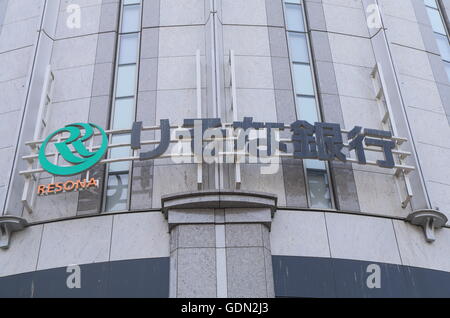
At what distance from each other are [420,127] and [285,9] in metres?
5.51

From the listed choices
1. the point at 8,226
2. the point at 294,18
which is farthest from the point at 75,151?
the point at 294,18

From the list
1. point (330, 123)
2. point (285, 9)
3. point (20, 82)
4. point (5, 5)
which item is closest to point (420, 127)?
point (330, 123)

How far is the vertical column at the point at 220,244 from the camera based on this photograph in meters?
13.0

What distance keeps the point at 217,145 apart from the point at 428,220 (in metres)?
5.47

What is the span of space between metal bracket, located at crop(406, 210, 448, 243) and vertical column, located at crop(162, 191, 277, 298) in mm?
3615

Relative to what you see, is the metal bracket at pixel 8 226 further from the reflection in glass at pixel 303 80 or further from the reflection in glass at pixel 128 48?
the reflection in glass at pixel 303 80

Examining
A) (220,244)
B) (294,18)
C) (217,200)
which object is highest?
(294,18)

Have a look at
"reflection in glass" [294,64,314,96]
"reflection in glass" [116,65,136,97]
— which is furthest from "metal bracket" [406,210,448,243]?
"reflection in glass" [116,65,136,97]

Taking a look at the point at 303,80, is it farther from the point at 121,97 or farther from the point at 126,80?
the point at 121,97

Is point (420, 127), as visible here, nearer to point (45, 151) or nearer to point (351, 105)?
point (351, 105)

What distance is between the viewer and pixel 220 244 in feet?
44.7

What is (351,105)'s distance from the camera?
677 inches

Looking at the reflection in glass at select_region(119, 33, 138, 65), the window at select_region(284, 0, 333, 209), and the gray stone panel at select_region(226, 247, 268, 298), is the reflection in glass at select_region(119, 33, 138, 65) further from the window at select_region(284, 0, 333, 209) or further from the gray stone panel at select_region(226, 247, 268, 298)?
the gray stone panel at select_region(226, 247, 268, 298)

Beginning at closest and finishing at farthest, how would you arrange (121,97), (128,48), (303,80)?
(121,97), (303,80), (128,48)
